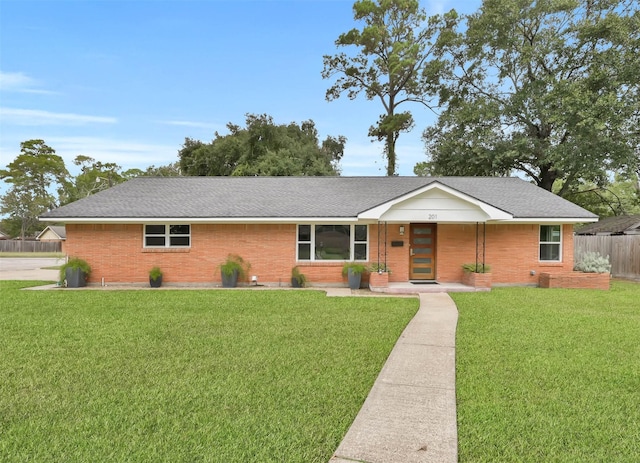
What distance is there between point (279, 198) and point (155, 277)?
5.36 meters

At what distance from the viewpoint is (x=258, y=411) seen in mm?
3699

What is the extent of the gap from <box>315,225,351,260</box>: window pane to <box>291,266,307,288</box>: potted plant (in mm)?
942

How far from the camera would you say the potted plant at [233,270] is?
502 inches

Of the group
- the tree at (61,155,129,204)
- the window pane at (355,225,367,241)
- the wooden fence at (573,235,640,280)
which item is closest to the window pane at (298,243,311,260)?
the window pane at (355,225,367,241)

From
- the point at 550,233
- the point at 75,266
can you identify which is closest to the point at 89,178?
the point at 75,266

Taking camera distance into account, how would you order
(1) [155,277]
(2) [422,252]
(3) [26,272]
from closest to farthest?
1. (1) [155,277]
2. (2) [422,252]
3. (3) [26,272]

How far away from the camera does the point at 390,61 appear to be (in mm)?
26766

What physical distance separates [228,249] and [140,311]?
4955mm

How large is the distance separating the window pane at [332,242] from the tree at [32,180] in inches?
2334

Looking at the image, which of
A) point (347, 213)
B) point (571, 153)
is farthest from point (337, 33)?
point (347, 213)

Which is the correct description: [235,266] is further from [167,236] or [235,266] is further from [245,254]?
[167,236]

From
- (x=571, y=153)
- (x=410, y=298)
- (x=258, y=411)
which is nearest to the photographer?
(x=258, y=411)

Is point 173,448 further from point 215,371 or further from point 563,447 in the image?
point 563,447

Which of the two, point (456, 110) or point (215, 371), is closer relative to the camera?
point (215, 371)
